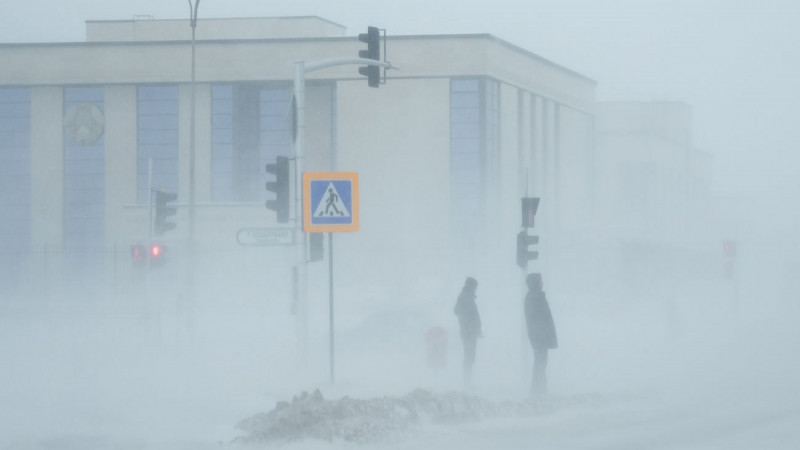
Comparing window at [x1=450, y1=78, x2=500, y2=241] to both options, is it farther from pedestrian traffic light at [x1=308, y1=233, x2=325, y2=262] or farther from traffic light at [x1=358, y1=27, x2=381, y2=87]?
pedestrian traffic light at [x1=308, y1=233, x2=325, y2=262]

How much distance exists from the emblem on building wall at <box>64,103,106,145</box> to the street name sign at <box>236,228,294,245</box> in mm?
37171

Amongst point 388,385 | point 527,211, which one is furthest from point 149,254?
point 527,211

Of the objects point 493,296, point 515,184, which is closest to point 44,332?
point 493,296

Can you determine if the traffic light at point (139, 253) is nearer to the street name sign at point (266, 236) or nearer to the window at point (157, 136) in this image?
the street name sign at point (266, 236)

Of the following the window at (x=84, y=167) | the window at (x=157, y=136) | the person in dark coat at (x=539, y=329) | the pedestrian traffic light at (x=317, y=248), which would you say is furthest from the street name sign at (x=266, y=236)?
the window at (x=84, y=167)

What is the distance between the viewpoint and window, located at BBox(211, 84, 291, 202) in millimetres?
53031

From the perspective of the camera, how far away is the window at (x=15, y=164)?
54125 mm

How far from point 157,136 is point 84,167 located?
379 cm

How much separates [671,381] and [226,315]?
80.4ft

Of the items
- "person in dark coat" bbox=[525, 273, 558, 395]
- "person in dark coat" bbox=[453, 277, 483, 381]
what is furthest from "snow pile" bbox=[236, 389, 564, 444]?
"person in dark coat" bbox=[453, 277, 483, 381]

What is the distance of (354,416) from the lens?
1322cm

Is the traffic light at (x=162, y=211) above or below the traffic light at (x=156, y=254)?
above

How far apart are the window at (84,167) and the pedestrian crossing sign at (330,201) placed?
38.9 meters

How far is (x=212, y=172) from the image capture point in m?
53.2
